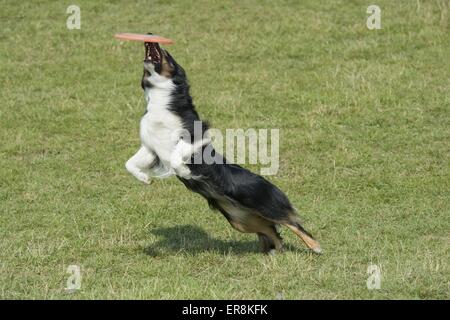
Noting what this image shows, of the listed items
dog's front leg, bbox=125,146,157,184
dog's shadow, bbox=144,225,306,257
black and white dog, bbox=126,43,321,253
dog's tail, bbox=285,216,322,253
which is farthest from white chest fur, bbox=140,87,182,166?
dog's tail, bbox=285,216,322,253

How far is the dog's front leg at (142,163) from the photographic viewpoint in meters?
6.90

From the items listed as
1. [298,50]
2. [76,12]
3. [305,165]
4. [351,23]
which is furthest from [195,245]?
[76,12]

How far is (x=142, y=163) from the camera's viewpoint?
6.93 m

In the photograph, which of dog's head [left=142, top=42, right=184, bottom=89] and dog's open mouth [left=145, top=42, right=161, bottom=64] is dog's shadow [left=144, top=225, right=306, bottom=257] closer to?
dog's head [left=142, top=42, right=184, bottom=89]

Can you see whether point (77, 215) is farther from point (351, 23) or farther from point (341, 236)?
point (351, 23)

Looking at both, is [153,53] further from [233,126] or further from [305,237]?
[233,126]

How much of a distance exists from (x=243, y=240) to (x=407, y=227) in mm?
1616

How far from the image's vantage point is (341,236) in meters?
7.66

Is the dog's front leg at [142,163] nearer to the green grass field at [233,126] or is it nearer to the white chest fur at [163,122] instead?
the white chest fur at [163,122]

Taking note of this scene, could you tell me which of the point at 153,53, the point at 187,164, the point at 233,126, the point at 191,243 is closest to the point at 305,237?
the point at 191,243

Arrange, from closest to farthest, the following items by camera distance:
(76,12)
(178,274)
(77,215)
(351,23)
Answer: (178,274) → (77,215) → (351,23) → (76,12)

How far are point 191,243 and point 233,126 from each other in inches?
146

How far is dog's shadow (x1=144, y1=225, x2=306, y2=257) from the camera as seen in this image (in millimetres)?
7312

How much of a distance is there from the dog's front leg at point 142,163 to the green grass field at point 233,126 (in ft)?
2.48
